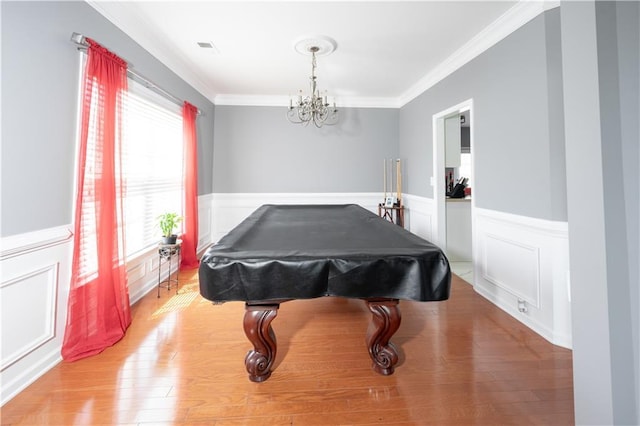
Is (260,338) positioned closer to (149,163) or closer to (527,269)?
(527,269)

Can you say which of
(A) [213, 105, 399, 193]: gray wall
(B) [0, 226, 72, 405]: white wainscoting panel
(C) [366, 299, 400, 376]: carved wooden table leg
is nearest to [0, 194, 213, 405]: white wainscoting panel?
(B) [0, 226, 72, 405]: white wainscoting panel

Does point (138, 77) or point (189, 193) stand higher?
point (138, 77)

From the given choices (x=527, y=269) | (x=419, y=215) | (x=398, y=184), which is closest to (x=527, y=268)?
(x=527, y=269)

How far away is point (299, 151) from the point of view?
513 cm

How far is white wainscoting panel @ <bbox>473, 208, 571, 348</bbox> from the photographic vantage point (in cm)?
212

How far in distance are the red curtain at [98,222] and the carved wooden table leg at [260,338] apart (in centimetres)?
117

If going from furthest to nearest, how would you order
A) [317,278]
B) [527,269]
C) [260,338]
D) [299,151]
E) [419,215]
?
[299,151], [419,215], [527,269], [260,338], [317,278]

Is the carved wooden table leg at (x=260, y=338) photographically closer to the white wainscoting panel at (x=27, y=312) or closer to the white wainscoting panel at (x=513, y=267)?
the white wainscoting panel at (x=27, y=312)

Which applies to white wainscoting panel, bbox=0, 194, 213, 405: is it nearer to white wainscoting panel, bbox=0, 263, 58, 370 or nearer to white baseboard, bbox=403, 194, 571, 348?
white wainscoting panel, bbox=0, 263, 58, 370

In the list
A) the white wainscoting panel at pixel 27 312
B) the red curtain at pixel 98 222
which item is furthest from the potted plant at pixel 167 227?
the white wainscoting panel at pixel 27 312

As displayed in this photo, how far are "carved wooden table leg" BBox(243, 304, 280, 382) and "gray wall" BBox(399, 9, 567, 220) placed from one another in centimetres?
216

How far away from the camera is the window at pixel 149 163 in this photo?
2.80m

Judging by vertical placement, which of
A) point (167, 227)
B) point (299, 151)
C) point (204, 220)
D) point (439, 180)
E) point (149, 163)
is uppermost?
point (299, 151)

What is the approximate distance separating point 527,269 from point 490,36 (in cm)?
219
